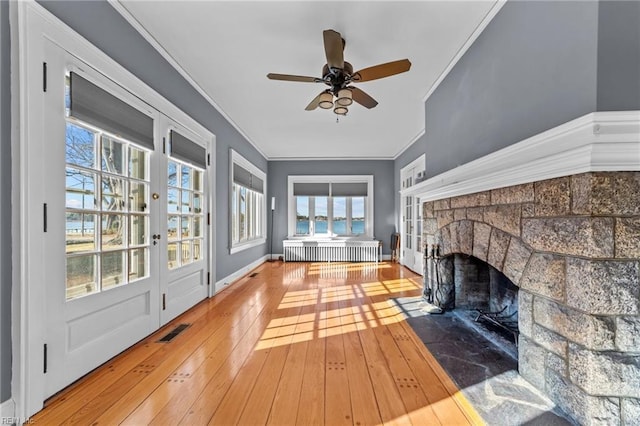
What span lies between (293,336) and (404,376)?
1070 millimetres

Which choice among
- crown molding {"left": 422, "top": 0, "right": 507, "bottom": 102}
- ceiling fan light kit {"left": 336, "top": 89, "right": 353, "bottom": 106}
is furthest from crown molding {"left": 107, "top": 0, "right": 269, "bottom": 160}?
crown molding {"left": 422, "top": 0, "right": 507, "bottom": 102}

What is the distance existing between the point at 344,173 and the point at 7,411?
6694 mm

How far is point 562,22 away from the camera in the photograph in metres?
1.56

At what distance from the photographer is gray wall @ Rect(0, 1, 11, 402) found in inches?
57.0

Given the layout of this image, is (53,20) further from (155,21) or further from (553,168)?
(553,168)

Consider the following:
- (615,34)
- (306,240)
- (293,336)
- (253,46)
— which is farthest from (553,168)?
(306,240)

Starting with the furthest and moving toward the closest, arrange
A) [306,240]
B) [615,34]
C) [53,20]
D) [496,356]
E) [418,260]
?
[306,240]
[418,260]
[496,356]
[53,20]
[615,34]

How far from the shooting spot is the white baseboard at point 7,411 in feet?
4.71

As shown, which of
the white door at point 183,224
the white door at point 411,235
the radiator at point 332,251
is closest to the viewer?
the white door at point 183,224

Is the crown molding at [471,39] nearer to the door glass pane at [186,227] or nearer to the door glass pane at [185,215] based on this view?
the door glass pane at [185,215]

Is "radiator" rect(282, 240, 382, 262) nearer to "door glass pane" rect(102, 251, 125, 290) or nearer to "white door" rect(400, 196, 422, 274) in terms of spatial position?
"white door" rect(400, 196, 422, 274)

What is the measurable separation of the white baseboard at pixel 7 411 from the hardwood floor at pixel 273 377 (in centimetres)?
11

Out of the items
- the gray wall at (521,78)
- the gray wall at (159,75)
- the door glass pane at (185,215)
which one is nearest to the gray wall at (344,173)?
the gray wall at (159,75)

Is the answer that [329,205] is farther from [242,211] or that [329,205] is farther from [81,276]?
[81,276]
